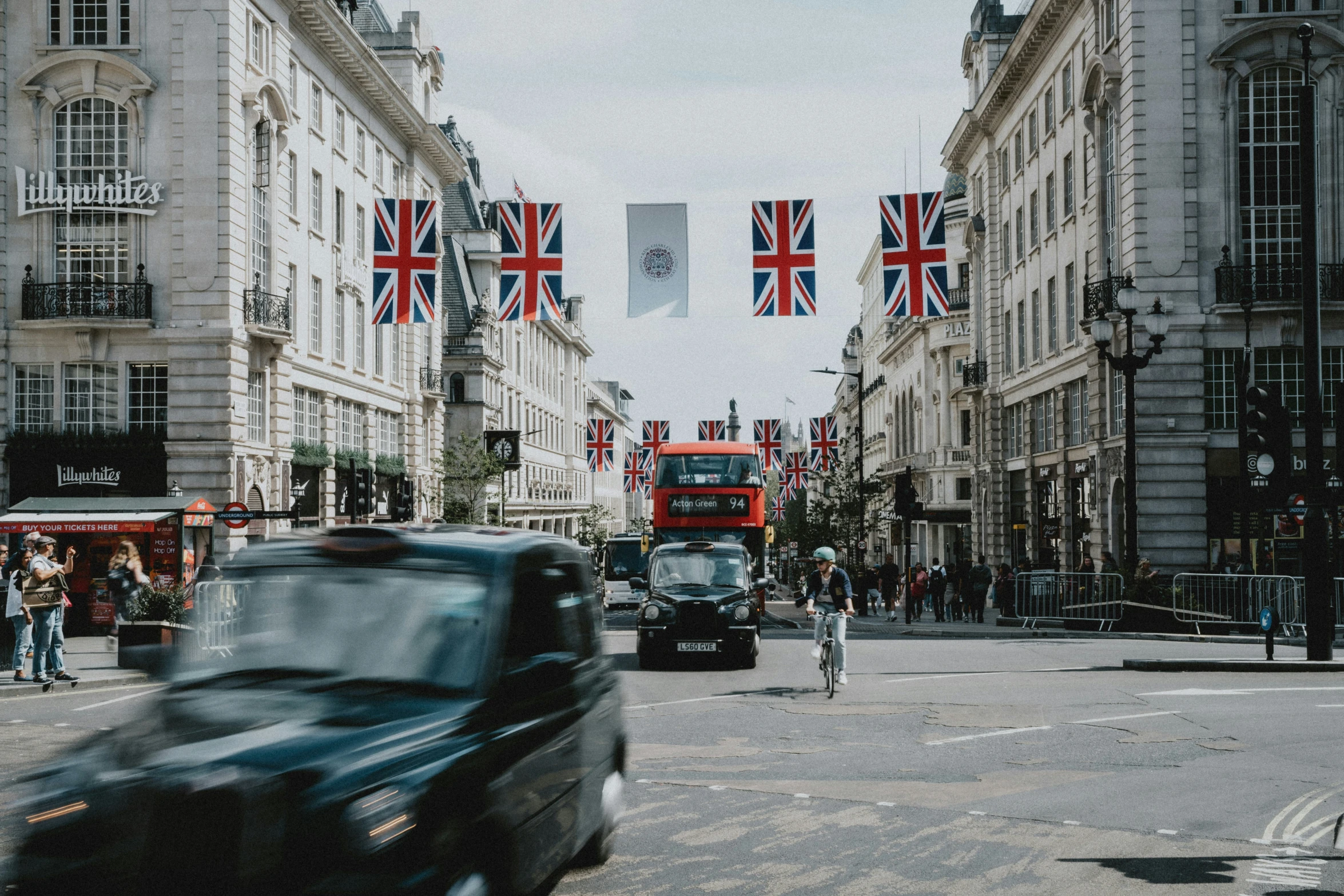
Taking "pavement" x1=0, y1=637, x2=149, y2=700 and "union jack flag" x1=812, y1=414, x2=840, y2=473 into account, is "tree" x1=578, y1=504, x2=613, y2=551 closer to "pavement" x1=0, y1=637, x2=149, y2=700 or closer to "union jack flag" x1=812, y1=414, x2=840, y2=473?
"union jack flag" x1=812, y1=414, x2=840, y2=473

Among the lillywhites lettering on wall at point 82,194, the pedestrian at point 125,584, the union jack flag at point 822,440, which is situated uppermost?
the lillywhites lettering on wall at point 82,194

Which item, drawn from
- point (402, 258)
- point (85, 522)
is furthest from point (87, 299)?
point (402, 258)

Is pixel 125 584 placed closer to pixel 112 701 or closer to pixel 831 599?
pixel 112 701

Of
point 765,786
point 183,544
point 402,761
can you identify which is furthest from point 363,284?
point 402,761

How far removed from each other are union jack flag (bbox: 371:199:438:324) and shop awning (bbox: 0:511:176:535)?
21.1 feet

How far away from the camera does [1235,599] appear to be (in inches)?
950

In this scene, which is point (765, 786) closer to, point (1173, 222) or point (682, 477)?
point (682, 477)

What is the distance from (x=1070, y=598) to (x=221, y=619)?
23.2m

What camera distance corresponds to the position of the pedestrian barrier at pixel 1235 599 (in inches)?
934

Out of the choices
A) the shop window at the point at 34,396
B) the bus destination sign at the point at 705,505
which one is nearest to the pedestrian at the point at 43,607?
the bus destination sign at the point at 705,505

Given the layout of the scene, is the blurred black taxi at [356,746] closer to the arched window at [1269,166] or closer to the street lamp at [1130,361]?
the street lamp at [1130,361]

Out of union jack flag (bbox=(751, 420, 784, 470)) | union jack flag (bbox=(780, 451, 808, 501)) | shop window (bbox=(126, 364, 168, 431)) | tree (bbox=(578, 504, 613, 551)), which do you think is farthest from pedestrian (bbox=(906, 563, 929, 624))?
tree (bbox=(578, 504, 613, 551))

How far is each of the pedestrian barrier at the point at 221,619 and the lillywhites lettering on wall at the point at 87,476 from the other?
89.5 ft

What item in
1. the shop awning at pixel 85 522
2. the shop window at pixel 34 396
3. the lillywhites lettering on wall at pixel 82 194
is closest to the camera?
the shop awning at pixel 85 522
